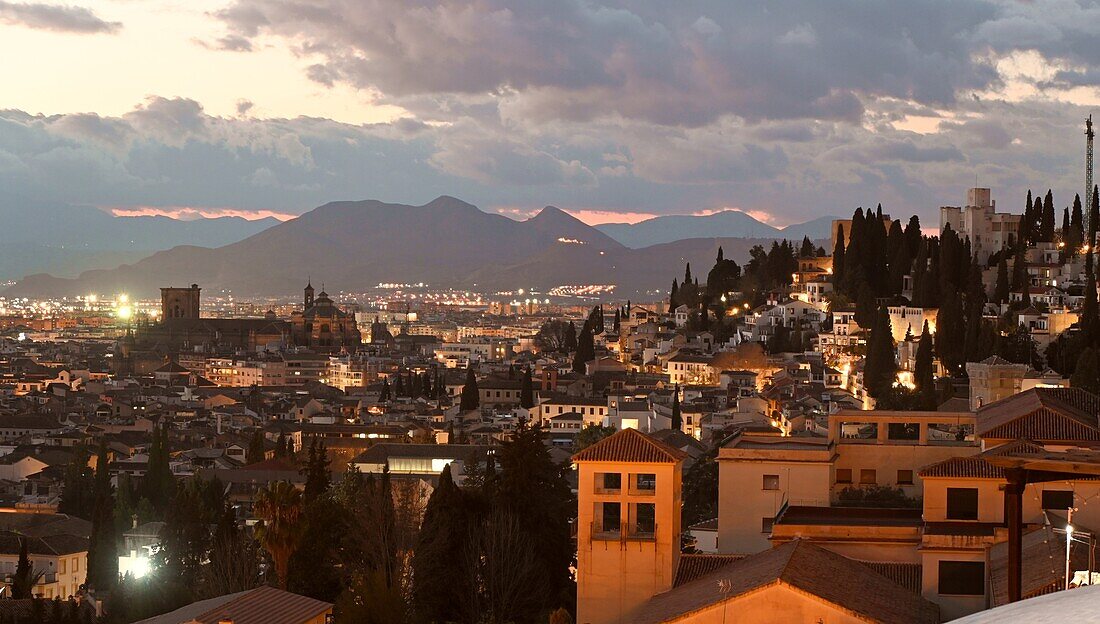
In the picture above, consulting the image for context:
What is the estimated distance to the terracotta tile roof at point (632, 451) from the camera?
57.9 ft

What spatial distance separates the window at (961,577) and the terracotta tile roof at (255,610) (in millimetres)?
7590

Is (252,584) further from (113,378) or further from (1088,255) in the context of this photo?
(113,378)

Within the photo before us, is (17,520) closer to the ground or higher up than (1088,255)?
closer to the ground

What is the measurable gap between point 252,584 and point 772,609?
14395 mm

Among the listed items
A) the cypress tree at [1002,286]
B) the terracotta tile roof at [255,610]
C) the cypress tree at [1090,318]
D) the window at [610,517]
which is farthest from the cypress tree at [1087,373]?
the terracotta tile roof at [255,610]

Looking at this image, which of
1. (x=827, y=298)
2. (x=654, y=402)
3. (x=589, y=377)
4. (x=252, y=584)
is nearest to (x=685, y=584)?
(x=252, y=584)

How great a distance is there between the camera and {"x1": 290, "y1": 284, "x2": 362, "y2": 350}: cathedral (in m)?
125

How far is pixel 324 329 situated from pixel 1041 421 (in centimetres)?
11000

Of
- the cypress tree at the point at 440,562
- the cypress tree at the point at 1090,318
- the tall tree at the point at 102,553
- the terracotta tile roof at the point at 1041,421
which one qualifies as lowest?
the tall tree at the point at 102,553

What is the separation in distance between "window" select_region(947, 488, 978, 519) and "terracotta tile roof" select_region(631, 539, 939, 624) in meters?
1.61

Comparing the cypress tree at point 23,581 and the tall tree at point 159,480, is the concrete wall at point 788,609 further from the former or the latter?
the tall tree at point 159,480

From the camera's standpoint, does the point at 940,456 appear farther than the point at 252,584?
No

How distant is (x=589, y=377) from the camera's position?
72500 mm

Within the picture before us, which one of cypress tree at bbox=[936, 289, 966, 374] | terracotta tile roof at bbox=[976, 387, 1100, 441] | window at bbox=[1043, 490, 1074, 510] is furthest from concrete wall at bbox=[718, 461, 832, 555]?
cypress tree at bbox=[936, 289, 966, 374]
